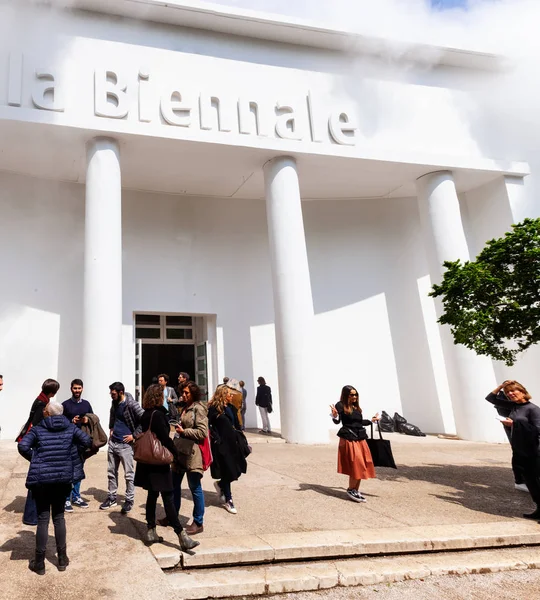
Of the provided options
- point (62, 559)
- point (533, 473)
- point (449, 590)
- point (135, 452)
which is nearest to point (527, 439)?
point (533, 473)

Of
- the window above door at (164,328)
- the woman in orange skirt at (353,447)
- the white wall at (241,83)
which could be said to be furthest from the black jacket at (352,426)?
the window above door at (164,328)

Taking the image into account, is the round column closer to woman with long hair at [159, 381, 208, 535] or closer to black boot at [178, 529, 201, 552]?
woman with long hair at [159, 381, 208, 535]

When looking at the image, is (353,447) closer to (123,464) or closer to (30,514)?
(123,464)

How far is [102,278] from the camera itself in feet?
33.5

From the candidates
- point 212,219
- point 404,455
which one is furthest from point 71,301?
point 404,455

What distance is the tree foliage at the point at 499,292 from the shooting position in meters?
6.16

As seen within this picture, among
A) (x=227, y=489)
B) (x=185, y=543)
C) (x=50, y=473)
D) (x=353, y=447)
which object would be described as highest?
(x=50, y=473)

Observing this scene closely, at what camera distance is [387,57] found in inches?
517

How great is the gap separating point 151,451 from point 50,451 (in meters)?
0.80

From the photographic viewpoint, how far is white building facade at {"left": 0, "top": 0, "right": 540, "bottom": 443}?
417 inches

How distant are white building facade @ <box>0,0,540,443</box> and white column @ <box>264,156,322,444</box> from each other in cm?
5

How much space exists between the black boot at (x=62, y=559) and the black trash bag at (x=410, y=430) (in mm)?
11488

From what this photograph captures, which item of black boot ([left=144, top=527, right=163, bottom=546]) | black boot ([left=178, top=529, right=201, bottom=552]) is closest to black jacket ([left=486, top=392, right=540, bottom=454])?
black boot ([left=178, top=529, right=201, bottom=552])

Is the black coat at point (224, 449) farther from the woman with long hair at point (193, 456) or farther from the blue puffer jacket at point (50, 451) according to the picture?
the blue puffer jacket at point (50, 451)
